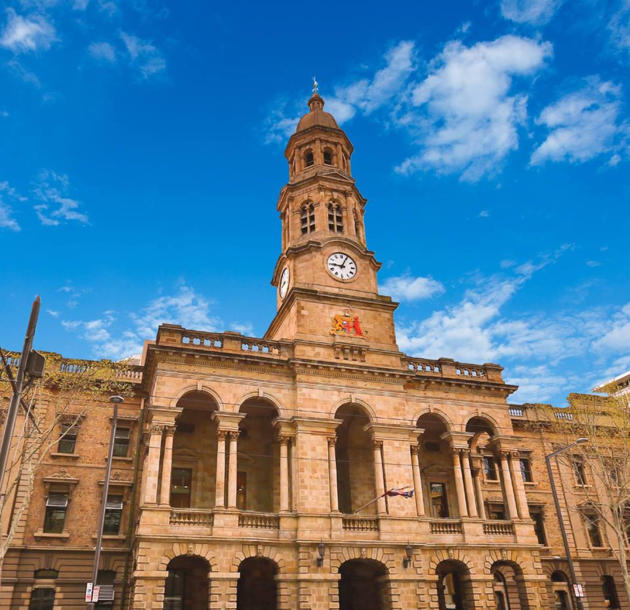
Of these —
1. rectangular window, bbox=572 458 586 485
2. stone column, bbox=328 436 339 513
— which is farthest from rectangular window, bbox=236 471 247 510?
rectangular window, bbox=572 458 586 485

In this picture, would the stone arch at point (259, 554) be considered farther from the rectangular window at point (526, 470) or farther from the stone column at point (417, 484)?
the rectangular window at point (526, 470)

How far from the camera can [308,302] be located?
3475 cm

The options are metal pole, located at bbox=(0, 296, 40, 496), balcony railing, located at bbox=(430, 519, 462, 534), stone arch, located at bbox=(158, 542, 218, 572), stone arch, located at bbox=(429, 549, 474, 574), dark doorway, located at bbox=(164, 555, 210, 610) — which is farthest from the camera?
balcony railing, located at bbox=(430, 519, 462, 534)

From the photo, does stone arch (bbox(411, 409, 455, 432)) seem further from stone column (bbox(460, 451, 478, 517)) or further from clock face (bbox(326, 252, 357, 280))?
clock face (bbox(326, 252, 357, 280))

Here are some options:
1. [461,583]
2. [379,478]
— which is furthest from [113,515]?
[461,583]

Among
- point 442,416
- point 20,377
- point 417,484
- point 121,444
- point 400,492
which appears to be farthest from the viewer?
point 442,416

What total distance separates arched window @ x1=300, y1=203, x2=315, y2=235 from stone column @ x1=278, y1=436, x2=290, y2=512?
15.4 meters

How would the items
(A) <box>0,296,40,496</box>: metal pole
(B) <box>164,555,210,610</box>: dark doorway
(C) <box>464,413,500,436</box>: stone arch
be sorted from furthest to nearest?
(C) <box>464,413,500,436</box>: stone arch
(B) <box>164,555,210,610</box>: dark doorway
(A) <box>0,296,40,496</box>: metal pole

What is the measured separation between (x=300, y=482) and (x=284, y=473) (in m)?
1.00

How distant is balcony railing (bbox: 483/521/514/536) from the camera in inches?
1273

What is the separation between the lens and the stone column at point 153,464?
2730cm

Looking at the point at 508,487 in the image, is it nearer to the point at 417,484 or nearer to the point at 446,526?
the point at 446,526

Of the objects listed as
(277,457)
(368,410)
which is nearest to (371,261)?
(368,410)

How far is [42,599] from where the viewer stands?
95.0ft
